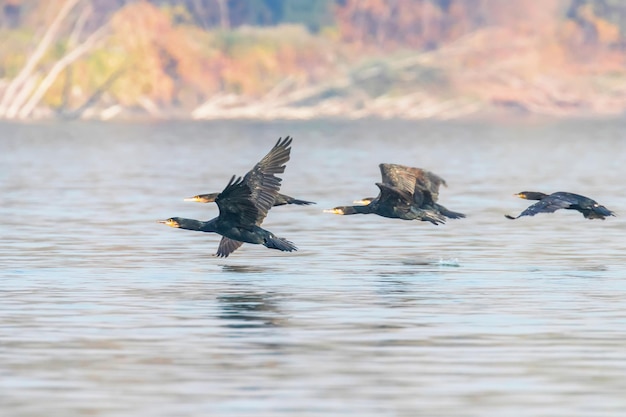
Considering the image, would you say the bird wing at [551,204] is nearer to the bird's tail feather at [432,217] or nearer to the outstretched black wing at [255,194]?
the bird's tail feather at [432,217]

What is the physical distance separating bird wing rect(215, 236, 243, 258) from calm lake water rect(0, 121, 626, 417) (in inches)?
8.4

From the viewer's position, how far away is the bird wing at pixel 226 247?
91.7ft

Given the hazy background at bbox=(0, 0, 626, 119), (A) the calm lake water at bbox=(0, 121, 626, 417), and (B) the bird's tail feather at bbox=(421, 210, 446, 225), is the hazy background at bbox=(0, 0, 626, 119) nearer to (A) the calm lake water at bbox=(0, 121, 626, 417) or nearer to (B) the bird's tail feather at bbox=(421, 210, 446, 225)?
(A) the calm lake water at bbox=(0, 121, 626, 417)

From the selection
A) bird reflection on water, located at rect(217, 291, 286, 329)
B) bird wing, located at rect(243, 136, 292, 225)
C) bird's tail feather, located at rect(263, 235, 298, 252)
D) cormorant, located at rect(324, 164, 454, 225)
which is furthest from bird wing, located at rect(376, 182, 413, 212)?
bird reflection on water, located at rect(217, 291, 286, 329)

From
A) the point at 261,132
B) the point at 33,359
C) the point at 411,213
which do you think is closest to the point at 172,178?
the point at 411,213

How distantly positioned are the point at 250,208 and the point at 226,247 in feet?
8.99

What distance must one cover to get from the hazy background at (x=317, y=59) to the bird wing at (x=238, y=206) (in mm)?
94704

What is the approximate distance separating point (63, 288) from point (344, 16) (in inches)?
5813

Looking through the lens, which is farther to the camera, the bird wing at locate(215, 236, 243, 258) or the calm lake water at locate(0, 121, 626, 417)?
the bird wing at locate(215, 236, 243, 258)

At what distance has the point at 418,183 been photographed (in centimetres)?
3042

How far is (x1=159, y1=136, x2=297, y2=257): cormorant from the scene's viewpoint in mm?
25266

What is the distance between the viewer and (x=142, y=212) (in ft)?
132

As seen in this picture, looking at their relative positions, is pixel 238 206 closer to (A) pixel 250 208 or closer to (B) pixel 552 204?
(A) pixel 250 208

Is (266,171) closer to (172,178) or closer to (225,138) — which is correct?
(172,178)
